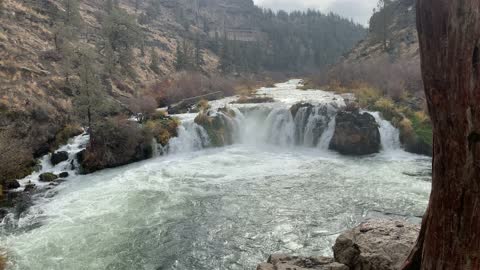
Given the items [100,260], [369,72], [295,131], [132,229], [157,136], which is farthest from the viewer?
[369,72]

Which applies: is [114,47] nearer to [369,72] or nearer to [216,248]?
[369,72]

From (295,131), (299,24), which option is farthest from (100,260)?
(299,24)

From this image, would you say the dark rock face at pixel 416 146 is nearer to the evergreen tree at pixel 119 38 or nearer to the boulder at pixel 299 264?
the boulder at pixel 299 264

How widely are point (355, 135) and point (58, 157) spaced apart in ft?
60.6

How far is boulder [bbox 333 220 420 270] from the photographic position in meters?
7.34

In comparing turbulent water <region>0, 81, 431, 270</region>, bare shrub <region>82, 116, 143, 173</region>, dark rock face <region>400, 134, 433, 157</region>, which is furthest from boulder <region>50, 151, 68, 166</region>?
dark rock face <region>400, 134, 433, 157</region>

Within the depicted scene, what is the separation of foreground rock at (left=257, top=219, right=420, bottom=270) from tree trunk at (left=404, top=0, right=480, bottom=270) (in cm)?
364

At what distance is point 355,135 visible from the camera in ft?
80.3

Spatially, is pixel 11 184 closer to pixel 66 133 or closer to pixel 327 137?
pixel 66 133

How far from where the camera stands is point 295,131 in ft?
89.9

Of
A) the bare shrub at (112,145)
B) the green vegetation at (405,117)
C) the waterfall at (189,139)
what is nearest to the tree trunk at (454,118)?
the green vegetation at (405,117)

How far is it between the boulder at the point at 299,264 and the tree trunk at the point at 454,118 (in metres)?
3.98

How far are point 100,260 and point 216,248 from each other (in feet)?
11.5

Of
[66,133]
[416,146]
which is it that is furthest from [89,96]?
[416,146]
